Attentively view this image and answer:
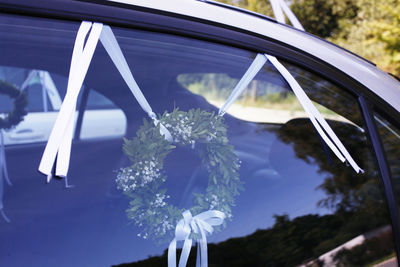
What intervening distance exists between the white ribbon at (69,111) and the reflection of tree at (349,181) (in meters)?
0.70

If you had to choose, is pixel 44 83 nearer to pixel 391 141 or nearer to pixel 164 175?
pixel 164 175

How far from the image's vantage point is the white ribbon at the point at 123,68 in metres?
1.03

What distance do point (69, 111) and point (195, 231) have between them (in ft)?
1.53

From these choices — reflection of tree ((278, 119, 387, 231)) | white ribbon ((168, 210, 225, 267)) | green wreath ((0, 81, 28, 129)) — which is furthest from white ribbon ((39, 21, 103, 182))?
green wreath ((0, 81, 28, 129))

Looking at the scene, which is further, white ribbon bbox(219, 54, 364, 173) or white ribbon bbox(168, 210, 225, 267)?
white ribbon bbox(219, 54, 364, 173)

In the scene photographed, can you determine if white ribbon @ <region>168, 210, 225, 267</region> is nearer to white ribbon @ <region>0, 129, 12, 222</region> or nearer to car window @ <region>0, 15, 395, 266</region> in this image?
car window @ <region>0, 15, 395, 266</region>

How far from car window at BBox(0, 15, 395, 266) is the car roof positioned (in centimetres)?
7

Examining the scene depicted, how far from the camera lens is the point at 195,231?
3.51 feet

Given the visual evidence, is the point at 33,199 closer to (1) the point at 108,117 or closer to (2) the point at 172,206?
(2) the point at 172,206

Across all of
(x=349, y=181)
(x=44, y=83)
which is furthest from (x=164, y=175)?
(x=44, y=83)

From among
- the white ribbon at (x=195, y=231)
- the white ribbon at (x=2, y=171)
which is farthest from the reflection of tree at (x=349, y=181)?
the white ribbon at (x=2, y=171)

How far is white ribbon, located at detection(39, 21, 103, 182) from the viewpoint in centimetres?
86

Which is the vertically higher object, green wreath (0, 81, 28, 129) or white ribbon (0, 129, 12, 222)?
green wreath (0, 81, 28, 129)

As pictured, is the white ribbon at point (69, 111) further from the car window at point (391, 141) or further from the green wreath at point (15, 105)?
the green wreath at point (15, 105)
